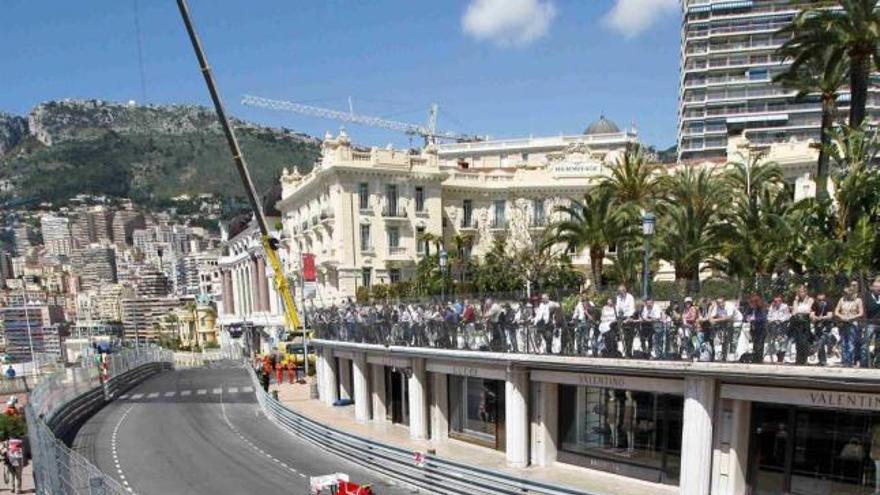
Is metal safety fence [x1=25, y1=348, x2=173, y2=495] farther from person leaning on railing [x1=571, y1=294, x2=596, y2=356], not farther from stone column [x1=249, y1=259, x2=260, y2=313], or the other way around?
stone column [x1=249, y1=259, x2=260, y2=313]

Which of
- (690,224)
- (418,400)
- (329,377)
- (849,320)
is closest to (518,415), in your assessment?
(418,400)

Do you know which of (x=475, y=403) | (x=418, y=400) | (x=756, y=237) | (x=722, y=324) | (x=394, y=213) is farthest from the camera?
(x=394, y=213)

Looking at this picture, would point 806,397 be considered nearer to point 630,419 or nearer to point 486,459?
point 630,419

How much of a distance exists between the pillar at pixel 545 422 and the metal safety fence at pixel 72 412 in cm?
1186

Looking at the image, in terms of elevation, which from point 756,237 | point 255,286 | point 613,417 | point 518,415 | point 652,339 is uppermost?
point 756,237

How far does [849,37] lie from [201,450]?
29.4m

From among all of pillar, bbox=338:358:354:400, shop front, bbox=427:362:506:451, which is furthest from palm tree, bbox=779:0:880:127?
pillar, bbox=338:358:354:400

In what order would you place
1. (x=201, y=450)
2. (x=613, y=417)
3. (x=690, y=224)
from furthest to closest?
(x=690, y=224)
(x=201, y=450)
(x=613, y=417)

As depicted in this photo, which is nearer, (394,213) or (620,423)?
(620,423)

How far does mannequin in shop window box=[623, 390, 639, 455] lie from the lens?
17703mm

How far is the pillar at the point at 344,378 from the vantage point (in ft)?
104

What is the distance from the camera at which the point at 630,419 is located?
17844 mm

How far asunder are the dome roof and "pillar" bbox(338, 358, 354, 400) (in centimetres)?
6970

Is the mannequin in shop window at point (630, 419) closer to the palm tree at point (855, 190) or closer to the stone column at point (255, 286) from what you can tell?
the palm tree at point (855, 190)
